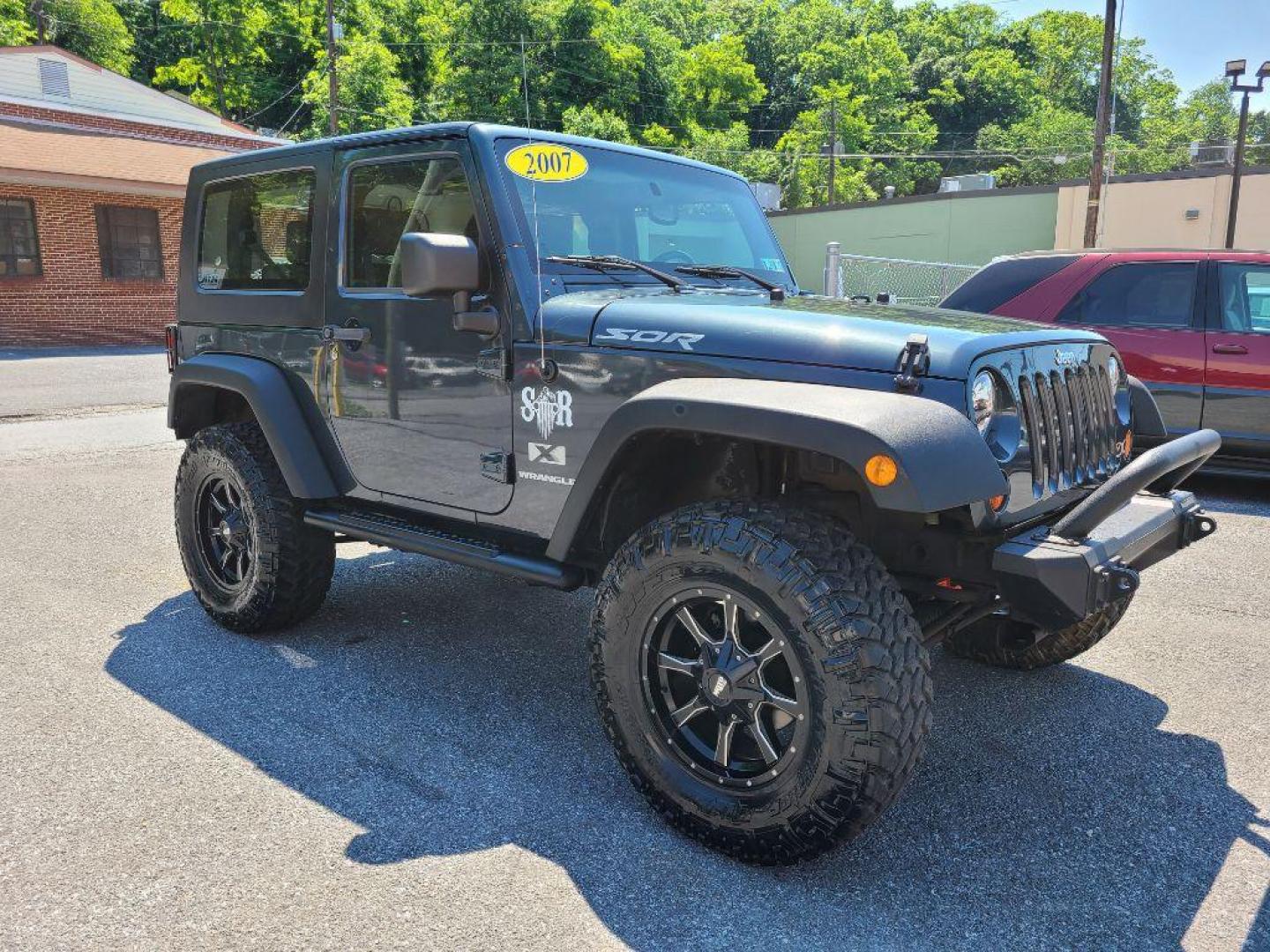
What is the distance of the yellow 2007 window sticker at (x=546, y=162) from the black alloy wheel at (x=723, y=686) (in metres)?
1.57

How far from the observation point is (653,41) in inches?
1788

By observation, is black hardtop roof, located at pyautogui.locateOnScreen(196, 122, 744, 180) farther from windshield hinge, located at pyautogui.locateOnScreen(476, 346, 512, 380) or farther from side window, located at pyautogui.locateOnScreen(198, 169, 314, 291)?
windshield hinge, located at pyautogui.locateOnScreen(476, 346, 512, 380)

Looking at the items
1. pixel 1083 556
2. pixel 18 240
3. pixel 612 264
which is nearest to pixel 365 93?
pixel 18 240

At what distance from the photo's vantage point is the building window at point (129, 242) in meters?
20.0

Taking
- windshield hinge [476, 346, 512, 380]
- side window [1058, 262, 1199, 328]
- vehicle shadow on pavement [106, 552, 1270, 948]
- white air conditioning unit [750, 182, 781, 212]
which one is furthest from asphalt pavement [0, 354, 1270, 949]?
side window [1058, 262, 1199, 328]

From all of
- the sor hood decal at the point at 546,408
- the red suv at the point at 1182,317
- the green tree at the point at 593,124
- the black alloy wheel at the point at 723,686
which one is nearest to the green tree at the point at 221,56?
the green tree at the point at 593,124

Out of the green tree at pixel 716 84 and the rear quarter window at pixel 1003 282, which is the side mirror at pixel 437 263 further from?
the green tree at pixel 716 84

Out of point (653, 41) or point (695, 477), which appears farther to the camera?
point (653, 41)

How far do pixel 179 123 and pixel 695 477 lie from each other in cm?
2790

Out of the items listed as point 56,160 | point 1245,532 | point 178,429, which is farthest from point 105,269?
point 1245,532

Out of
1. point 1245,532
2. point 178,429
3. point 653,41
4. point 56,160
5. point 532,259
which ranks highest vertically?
point 653,41

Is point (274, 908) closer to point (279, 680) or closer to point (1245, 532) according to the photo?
point (279, 680)

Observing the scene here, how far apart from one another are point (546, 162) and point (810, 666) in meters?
1.96

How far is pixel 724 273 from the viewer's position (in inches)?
146
